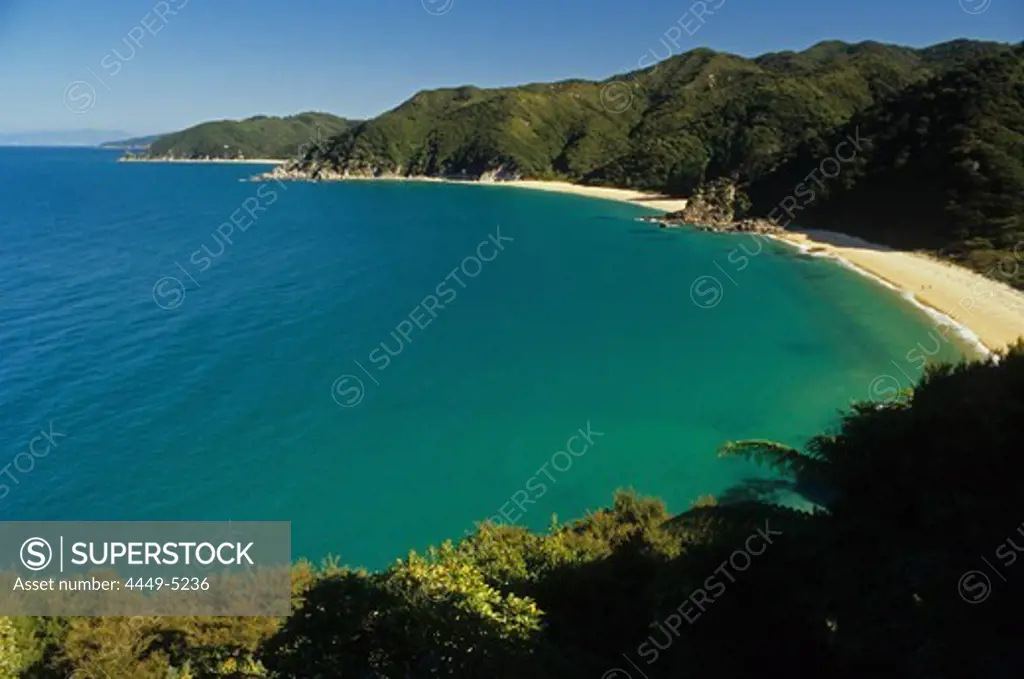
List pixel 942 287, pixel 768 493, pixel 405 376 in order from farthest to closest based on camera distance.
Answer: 1. pixel 942 287
2. pixel 405 376
3. pixel 768 493

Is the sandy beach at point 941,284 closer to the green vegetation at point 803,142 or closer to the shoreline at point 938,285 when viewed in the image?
the shoreline at point 938,285

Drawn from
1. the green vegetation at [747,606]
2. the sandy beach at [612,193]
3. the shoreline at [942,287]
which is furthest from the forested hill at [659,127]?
the green vegetation at [747,606]

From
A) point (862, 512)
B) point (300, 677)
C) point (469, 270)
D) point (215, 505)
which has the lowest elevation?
point (215, 505)

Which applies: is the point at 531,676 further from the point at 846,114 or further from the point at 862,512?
the point at 846,114

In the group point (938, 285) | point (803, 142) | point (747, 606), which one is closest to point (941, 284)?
point (938, 285)

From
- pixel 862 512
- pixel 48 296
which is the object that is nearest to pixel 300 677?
pixel 862 512

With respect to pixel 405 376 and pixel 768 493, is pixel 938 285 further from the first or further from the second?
pixel 405 376

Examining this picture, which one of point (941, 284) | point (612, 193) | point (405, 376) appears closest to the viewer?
point (405, 376)
